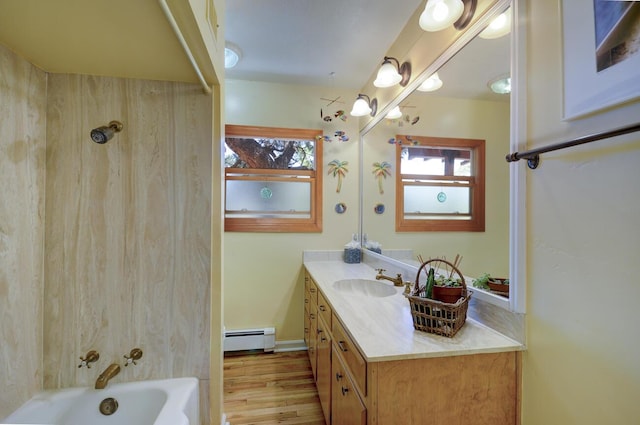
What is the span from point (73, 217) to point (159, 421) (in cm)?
93

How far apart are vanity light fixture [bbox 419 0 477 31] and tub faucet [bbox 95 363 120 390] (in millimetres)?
2205

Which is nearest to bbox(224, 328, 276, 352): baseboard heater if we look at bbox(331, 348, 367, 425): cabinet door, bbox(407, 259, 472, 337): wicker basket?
bbox(331, 348, 367, 425): cabinet door

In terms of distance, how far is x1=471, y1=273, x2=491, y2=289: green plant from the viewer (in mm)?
1204

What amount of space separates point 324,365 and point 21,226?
162cm

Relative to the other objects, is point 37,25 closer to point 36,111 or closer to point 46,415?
point 36,111

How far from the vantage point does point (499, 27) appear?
44.7 inches

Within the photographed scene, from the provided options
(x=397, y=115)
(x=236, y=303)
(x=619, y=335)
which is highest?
(x=397, y=115)

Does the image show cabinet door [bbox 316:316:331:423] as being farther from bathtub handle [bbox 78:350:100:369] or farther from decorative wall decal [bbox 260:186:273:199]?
decorative wall decal [bbox 260:186:273:199]

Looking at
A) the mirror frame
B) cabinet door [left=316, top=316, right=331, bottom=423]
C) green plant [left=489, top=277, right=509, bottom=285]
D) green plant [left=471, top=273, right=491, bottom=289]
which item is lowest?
cabinet door [left=316, top=316, right=331, bottom=423]

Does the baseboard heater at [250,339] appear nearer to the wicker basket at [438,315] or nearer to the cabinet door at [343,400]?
the cabinet door at [343,400]

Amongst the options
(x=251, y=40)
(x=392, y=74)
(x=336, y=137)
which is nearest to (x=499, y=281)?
(x=392, y=74)

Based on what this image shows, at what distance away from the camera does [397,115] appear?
2.13m

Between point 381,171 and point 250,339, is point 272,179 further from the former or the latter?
point 250,339

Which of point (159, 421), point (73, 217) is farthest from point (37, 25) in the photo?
point (159, 421)
